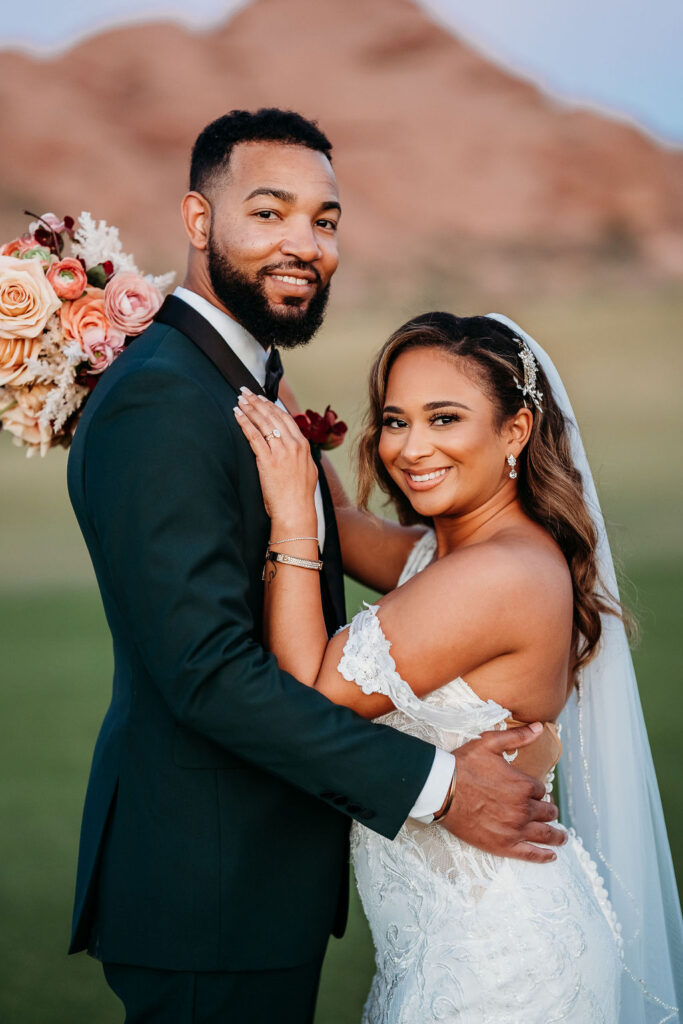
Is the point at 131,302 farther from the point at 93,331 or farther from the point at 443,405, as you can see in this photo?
the point at 443,405

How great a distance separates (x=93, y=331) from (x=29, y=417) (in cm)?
24

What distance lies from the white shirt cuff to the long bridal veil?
2.33ft

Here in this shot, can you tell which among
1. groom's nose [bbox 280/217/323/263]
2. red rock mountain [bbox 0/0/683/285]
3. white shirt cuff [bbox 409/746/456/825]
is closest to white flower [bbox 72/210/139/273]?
groom's nose [bbox 280/217/323/263]

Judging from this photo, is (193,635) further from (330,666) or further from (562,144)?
(562,144)

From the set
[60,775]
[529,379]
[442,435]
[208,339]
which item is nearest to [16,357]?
[208,339]

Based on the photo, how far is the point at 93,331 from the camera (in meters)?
2.38

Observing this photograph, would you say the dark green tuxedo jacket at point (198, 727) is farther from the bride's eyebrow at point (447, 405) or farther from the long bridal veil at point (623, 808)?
the long bridal veil at point (623, 808)

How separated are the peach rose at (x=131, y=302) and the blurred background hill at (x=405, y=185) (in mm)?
8447

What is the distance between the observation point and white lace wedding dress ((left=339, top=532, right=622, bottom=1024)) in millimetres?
2090

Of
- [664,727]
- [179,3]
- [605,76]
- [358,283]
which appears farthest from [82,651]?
[605,76]

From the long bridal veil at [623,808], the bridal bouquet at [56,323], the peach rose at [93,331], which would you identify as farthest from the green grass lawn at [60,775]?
the peach rose at [93,331]

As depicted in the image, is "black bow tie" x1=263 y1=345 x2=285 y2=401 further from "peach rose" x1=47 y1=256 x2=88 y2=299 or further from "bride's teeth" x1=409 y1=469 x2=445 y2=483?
"peach rose" x1=47 y1=256 x2=88 y2=299

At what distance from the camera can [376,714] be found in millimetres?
2115

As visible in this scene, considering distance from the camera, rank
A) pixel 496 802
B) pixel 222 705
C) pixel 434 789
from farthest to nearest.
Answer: pixel 496 802 < pixel 434 789 < pixel 222 705
